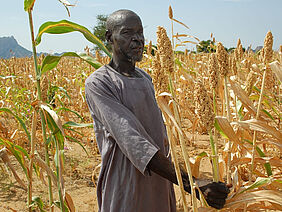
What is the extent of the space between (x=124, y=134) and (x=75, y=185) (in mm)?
2141

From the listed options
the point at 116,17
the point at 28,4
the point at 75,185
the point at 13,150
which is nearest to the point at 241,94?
the point at 116,17

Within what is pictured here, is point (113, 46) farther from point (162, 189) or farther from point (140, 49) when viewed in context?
point (162, 189)

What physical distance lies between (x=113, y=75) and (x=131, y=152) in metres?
0.41

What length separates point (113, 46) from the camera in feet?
4.50

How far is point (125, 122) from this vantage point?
1160 millimetres

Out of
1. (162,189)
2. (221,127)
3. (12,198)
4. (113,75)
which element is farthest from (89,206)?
(221,127)

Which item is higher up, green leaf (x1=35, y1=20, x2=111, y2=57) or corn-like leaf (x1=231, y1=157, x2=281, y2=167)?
green leaf (x1=35, y1=20, x2=111, y2=57)

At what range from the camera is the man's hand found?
99cm

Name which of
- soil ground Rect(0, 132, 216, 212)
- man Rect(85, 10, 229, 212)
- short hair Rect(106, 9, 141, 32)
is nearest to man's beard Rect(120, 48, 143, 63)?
man Rect(85, 10, 229, 212)

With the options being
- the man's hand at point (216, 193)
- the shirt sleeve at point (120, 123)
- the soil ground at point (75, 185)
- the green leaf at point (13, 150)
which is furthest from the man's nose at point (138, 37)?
the soil ground at point (75, 185)

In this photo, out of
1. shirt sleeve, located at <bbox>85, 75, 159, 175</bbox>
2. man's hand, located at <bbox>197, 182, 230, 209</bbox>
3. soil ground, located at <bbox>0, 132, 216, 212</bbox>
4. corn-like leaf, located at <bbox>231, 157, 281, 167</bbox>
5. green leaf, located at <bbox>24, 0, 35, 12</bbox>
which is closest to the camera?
man's hand, located at <bbox>197, 182, 230, 209</bbox>

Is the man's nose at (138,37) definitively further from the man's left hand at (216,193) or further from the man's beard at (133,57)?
the man's left hand at (216,193)

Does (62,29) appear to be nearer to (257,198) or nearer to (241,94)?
(241,94)

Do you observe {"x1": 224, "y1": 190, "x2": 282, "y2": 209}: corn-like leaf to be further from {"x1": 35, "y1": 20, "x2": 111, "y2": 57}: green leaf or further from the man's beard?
{"x1": 35, "y1": 20, "x2": 111, "y2": 57}: green leaf
